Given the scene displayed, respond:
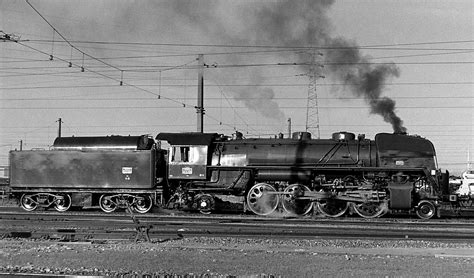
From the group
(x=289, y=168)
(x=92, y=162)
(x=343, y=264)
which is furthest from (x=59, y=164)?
(x=343, y=264)

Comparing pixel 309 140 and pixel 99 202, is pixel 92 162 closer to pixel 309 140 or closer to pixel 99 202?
pixel 99 202

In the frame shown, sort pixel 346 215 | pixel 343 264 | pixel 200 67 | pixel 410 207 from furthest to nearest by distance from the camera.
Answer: pixel 200 67 → pixel 346 215 → pixel 410 207 → pixel 343 264

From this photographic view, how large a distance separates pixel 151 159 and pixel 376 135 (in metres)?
8.17

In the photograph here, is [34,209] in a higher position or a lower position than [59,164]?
lower

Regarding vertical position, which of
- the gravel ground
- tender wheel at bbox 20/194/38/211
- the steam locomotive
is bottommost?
the gravel ground

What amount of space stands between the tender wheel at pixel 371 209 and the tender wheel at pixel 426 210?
106 centimetres

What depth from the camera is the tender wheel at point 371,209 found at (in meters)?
17.2

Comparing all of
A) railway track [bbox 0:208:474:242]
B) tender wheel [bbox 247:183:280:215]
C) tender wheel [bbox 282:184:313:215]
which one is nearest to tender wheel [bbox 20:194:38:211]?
railway track [bbox 0:208:474:242]

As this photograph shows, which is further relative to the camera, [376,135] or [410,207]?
[376,135]

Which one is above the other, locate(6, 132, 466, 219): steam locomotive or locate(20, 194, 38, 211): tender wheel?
locate(6, 132, 466, 219): steam locomotive

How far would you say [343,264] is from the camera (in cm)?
815

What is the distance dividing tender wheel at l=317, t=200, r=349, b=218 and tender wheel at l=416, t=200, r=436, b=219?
7.62 ft

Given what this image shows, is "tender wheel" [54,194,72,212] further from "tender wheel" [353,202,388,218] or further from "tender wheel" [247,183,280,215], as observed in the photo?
"tender wheel" [353,202,388,218]

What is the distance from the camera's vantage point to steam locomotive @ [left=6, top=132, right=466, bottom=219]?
17312 millimetres
